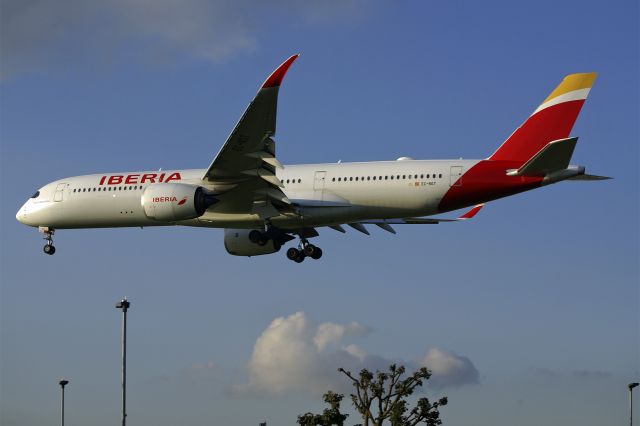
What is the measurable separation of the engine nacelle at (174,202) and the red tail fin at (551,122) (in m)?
11.4

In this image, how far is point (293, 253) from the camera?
2088 inches

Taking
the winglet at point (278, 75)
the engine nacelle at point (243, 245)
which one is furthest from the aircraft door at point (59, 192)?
the winglet at point (278, 75)

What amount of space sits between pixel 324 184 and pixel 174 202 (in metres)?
6.11

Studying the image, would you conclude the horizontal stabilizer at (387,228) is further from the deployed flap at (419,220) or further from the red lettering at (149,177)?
the red lettering at (149,177)

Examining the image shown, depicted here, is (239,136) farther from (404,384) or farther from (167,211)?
(404,384)

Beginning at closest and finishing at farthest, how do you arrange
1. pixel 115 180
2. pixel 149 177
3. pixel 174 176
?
pixel 174 176 → pixel 149 177 → pixel 115 180

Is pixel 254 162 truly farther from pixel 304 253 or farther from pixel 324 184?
pixel 304 253

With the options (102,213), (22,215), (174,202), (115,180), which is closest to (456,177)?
(174,202)

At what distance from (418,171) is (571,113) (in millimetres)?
6250

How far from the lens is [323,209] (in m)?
49.1

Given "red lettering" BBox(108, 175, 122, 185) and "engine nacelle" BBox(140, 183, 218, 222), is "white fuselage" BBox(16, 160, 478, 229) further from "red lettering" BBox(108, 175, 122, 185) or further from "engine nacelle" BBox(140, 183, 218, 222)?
"engine nacelle" BBox(140, 183, 218, 222)

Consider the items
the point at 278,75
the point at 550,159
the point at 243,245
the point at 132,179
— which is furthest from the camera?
the point at 243,245

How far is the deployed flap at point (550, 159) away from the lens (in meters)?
43.5

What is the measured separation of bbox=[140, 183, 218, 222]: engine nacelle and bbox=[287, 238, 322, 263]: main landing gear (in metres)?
6.07
